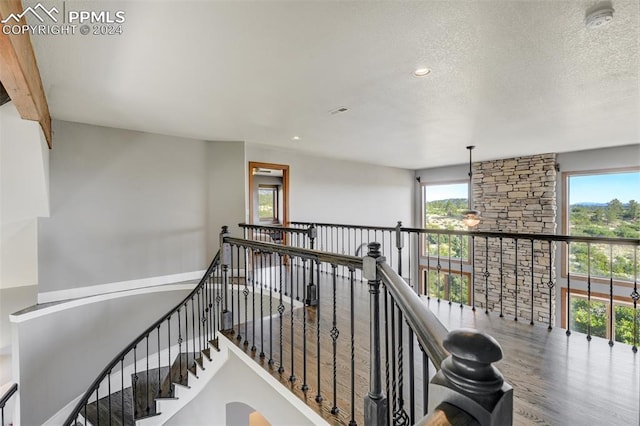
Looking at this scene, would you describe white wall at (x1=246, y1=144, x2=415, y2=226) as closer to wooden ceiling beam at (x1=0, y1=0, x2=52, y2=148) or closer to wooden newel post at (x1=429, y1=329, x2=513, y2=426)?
wooden ceiling beam at (x1=0, y1=0, x2=52, y2=148)

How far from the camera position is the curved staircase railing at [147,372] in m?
3.61

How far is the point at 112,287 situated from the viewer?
445 centimetres

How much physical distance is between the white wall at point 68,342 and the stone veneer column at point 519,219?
6.17 metres

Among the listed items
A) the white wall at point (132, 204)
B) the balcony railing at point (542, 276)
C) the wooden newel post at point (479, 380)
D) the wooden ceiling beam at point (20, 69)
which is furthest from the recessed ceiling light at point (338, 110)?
the wooden newel post at point (479, 380)

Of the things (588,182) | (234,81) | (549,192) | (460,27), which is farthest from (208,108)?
(588,182)

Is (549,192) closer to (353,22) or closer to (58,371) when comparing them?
(353,22)

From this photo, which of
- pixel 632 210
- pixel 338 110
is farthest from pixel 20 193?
pixel 632 210

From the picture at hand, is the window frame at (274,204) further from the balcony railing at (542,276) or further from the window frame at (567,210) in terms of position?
the window frame at (567,210)

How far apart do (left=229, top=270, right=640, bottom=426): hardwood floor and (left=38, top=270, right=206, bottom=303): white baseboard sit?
8.16 ft

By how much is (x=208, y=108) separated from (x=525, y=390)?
401 centimetres

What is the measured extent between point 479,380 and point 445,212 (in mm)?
8599

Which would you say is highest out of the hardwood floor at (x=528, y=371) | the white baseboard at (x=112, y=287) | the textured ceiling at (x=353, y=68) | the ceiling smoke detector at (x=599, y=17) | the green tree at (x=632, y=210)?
the textured ceiling at (x=353, y=68)

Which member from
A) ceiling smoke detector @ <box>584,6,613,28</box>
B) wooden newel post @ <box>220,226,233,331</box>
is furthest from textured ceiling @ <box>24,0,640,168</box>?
wooden newel post @ <box>220,226,233,331</box>

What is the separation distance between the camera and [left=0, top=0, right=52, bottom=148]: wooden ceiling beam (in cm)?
174
